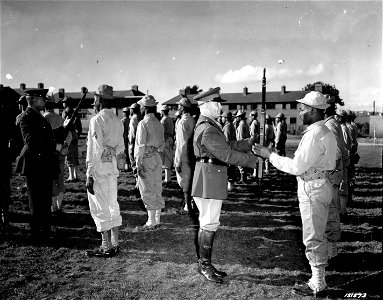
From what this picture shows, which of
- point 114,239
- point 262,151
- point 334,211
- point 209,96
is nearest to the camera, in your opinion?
point 262,151

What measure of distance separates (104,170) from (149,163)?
1463 mm

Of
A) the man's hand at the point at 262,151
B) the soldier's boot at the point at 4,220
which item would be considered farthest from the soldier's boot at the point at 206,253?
the soldier's boot at the point at 4,220

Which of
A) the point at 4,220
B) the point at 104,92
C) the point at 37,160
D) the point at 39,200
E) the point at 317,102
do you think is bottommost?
the point at 4,220

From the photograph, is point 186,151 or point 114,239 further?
point 186,151

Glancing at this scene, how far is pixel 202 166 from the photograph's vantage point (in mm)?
4324

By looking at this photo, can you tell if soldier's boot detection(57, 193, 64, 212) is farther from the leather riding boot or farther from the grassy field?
the leather riding boot

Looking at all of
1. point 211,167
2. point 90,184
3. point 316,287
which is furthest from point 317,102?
point 90,184

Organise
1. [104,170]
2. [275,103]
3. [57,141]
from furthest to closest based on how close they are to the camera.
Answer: [275,103] → [57,141] → [104,170]

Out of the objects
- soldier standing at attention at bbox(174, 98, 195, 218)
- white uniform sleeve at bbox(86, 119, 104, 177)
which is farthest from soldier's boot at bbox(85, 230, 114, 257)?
soldier standing at attention at bbox(174, 98, 195, 218)

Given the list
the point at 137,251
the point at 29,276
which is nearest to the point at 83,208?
the point at 137,251

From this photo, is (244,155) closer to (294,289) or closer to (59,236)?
(294,289)

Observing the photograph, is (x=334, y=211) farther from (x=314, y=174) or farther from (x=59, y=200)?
(x=59, y=200)

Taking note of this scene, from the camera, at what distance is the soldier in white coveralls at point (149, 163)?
6.23m

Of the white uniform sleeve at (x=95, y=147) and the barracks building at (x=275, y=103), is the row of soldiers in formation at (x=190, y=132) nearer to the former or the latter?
the white uniform sleeve at (x=95, y=147)
